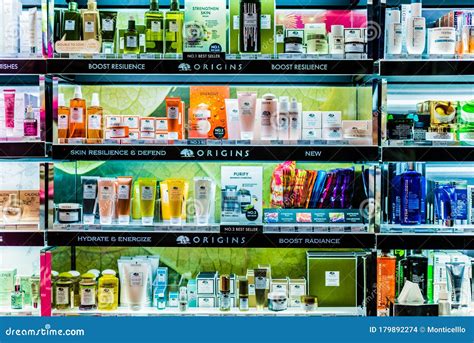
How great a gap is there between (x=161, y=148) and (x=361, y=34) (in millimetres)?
1213

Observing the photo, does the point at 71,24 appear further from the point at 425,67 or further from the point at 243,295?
the point at 425,67

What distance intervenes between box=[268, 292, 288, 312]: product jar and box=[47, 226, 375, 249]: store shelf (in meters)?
0.32

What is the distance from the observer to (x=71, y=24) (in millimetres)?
3098

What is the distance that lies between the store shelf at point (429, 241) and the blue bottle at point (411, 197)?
13 centimetres

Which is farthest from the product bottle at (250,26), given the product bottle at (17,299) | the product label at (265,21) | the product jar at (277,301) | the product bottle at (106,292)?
the product bottle at (17,299)

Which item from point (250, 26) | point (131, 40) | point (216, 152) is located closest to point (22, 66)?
point (131, 40)

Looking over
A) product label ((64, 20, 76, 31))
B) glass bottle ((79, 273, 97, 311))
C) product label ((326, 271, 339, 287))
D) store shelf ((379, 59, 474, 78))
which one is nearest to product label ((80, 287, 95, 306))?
glass bottle ((79, 273, 97, 311))

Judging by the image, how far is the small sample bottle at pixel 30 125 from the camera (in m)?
3.07

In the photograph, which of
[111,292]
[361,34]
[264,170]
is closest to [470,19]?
[361,34]

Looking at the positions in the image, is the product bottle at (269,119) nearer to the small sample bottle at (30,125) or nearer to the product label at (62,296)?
the small sample bottle at (30,125)

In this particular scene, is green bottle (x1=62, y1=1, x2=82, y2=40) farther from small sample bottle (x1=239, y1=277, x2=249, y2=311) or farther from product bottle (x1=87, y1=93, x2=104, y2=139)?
small sample bottle (x1=239, y1=277, x2=249, y2=311)

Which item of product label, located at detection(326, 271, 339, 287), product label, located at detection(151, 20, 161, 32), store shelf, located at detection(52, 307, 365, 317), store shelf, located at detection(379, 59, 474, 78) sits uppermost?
product label, located at detection(151, 20, 161, 32)

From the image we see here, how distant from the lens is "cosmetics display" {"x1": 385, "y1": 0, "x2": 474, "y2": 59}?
3.03m
